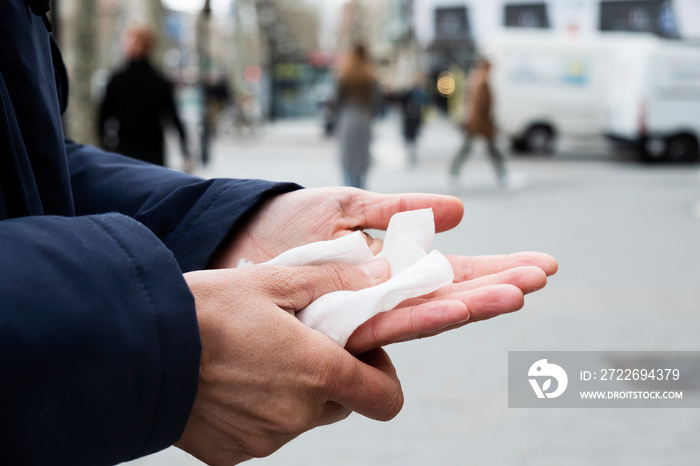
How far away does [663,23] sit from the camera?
26.5 metres

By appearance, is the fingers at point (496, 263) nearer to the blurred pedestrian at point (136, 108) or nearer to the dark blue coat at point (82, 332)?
the dark blue coat at point (82, 332)

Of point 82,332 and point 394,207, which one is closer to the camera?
point 82,332

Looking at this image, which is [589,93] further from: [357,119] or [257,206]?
[257,206]

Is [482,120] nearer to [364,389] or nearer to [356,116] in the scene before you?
[356,116]

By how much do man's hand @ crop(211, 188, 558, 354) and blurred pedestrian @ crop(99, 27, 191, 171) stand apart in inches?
214

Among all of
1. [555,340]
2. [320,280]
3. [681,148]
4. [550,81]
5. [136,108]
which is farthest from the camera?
[550,81]

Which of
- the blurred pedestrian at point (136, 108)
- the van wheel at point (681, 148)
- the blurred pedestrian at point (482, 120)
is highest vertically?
the blurred pedestrian at point (136, 108)

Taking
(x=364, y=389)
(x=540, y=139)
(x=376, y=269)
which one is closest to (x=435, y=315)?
(x=364, y=389)

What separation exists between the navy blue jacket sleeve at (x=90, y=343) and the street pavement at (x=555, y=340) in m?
0.36

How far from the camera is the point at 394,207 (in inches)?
60.8

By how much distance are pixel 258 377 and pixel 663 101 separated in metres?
16.4

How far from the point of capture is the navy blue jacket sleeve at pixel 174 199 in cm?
A: 141

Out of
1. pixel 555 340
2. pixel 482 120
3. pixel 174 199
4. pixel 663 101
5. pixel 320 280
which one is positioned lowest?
pixel 555 340

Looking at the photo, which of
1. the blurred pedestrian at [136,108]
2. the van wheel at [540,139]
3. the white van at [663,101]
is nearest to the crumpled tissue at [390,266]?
the blurred pedestrian at [136,108]
